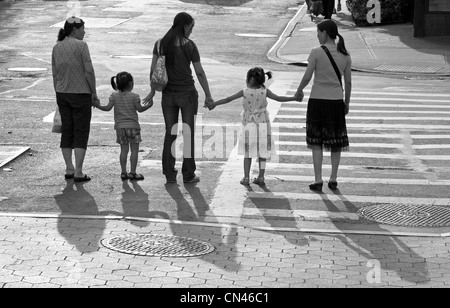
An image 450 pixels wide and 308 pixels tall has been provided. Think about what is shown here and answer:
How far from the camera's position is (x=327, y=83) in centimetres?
1202

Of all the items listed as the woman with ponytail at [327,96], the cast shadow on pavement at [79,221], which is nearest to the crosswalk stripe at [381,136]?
the woman with ponytail at [327,96]

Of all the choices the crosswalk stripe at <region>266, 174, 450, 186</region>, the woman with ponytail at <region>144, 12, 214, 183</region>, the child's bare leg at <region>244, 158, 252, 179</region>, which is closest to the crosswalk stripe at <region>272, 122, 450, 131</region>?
the crosswalk stripe at <region>266, 174, 450, 186</region>

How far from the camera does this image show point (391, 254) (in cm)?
958

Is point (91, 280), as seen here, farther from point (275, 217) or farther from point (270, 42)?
point (270, 42)

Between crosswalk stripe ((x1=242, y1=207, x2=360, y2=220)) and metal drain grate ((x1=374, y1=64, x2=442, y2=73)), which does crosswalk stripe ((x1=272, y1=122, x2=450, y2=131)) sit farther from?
metal drain grate ((x1=374, y1=64, x2=442, y2=73))

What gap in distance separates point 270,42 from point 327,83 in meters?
18.9

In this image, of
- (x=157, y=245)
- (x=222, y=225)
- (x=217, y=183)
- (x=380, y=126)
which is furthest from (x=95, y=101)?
(x=380, y=126)

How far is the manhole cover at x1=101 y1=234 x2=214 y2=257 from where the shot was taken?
9398mm

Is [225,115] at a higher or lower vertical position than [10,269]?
lower

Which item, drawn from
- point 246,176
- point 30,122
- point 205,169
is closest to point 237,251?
point 246,176

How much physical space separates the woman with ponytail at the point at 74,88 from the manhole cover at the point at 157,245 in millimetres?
2724

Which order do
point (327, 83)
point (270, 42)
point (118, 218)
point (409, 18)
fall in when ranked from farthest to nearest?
1. point (409, 18)
2. point (270, 42)
3. point (327, 83)
4. point (118, 218)

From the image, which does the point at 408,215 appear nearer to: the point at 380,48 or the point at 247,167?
the point at 247,167

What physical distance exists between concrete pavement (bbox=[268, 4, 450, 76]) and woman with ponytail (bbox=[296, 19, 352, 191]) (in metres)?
13.0
